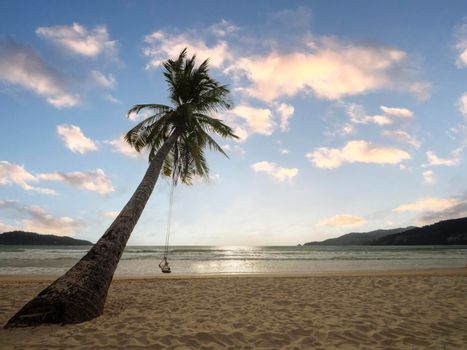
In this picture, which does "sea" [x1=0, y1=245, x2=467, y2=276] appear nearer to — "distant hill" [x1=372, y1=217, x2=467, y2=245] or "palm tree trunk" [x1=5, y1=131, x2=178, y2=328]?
"palm tree trunk" [x1=5, y1=131, x2=178, y2=328]

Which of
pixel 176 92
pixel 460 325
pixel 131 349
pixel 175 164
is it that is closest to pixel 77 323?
pixel 131 349

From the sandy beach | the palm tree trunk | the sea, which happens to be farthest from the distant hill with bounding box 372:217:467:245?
the palm tree trunk

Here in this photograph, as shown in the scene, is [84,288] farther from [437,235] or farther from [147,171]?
[437,235]

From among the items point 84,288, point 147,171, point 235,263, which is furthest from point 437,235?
point 84,288

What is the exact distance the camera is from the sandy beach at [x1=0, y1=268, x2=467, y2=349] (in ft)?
16.4

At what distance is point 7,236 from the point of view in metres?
108

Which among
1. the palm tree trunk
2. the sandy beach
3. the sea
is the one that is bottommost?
Answer: the sea

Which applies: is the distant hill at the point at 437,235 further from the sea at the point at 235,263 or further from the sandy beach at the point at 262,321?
the sandy beach at the point at 262,321

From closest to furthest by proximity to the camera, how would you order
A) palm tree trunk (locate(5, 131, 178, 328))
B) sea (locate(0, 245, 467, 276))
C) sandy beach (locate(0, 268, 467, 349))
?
1. sandy beach (locate(0, 268, 467, 349))
2. palm tree trunk (locate(5, 131, 178, 328))
3. sea (locate(0, 245, 467, 276))

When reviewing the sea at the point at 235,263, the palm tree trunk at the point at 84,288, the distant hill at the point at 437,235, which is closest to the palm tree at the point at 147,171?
the palm tree trunk at the point at 84,288

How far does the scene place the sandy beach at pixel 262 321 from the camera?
5.01 m

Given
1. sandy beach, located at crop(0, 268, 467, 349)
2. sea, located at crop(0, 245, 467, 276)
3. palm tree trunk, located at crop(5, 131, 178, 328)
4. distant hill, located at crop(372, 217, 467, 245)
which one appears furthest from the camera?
distant hill, located at crop(372, 217, 467, 245)

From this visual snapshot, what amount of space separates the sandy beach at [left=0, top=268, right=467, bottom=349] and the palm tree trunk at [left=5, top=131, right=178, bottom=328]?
26 centimetres

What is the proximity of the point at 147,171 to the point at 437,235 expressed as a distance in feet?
406
